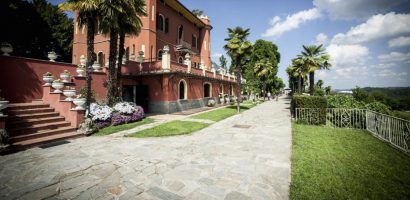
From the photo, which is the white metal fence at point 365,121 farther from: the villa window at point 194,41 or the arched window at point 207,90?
the villa window at point 194,41

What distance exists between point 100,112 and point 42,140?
331cm

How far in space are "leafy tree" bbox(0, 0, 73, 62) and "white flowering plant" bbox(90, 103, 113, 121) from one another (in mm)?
16948

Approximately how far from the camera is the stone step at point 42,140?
6700 millimetres

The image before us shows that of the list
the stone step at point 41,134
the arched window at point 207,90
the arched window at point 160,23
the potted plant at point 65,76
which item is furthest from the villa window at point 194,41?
the stone step at point 41,134

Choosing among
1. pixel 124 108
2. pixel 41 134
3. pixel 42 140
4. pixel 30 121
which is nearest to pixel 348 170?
pixel 42 140

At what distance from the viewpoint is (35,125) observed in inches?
319

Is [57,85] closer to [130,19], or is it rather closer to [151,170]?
[130,19]

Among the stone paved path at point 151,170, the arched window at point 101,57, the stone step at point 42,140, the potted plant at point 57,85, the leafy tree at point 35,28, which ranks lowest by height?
the stone paved path at point 151,170

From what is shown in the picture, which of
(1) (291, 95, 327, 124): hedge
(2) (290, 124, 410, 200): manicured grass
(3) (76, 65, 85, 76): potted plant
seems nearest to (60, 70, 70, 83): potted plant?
(3) (76, 65, 85, 76): potted plant

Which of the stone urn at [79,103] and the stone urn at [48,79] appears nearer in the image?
the stone urn at [79,103]

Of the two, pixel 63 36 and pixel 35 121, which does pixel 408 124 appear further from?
pixel 63 36

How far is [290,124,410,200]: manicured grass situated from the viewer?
150 inches

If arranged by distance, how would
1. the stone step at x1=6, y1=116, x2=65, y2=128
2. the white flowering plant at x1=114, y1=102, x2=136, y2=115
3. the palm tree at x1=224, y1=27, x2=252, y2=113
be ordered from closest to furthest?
the stone step at x1=6, y1=116, x2=65, y2=128, the white flowering plant at x1=114, y1=102, x2=136, y2=115, the palm tree at x1=224, y1=27, x2=252, y2=113

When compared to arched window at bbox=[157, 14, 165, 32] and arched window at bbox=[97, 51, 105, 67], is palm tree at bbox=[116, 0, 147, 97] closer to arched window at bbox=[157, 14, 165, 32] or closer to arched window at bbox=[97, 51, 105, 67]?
arched window at bbox=[157, 14, 165, 32]
